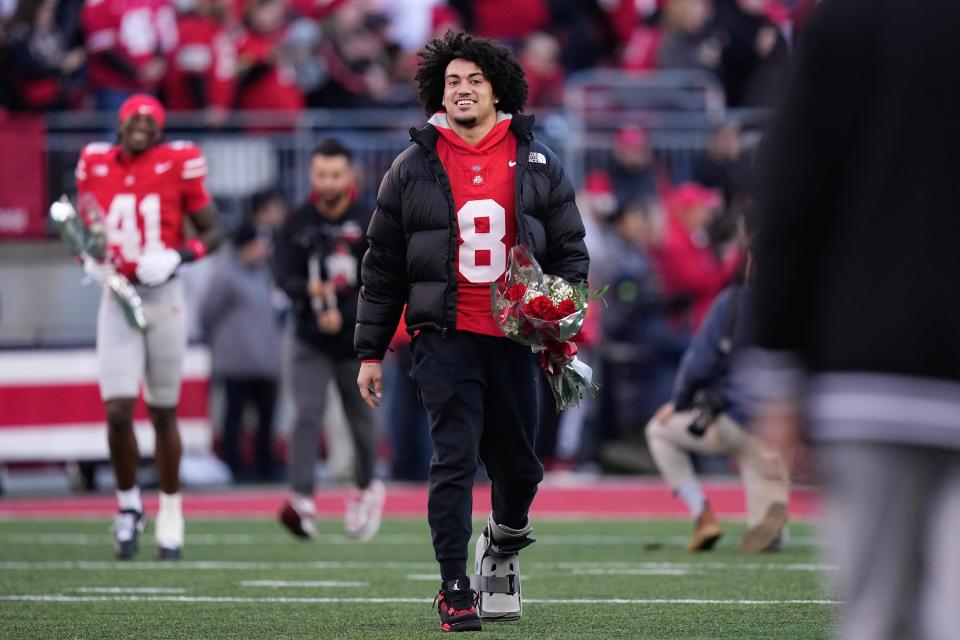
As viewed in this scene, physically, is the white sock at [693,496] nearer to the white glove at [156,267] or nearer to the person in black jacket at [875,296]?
the white glove at [156,267]

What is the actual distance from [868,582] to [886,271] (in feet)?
1.82

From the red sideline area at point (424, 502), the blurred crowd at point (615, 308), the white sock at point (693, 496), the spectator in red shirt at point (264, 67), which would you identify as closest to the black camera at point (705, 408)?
the white sock at point (693, 496)

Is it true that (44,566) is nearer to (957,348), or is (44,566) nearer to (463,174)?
(463,174)

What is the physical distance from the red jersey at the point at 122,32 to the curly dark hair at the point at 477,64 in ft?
33.5

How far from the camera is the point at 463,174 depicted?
694 centimetres

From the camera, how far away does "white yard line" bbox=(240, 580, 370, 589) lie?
862 centimetres

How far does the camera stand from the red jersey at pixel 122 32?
55.7 ft

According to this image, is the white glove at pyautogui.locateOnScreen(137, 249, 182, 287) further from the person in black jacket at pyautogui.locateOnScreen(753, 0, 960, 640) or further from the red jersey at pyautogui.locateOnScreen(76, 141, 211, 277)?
the person in black jacket at pyautogui.locateOnScreen(753, 0, 960, 640)

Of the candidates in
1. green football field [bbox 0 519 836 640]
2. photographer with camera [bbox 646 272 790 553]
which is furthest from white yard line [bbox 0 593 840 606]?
photographer with camera [bbox 646 272 790 553]

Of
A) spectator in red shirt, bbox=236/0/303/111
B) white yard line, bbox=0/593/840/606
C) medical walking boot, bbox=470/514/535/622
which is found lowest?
white yard line, bbox=0/593/840/606

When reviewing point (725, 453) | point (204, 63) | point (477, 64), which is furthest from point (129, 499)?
point (204, 63)

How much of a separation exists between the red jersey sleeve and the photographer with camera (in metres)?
2.81

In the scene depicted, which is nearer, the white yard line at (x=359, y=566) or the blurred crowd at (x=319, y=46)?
the white yard line at (x=359, y=566)

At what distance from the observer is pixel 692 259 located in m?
Result: 17.2
